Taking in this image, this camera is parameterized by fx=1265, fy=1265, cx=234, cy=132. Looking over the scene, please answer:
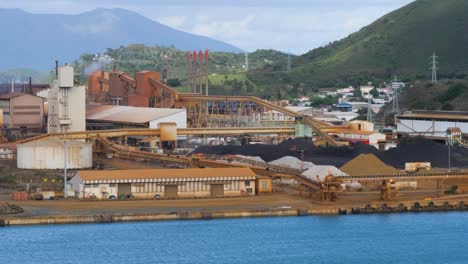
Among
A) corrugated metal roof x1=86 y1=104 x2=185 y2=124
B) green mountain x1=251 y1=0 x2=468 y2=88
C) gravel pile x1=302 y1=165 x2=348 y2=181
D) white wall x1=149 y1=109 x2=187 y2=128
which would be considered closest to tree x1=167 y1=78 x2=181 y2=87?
green mountain x1=251 y1=0 x2=468 y2=88

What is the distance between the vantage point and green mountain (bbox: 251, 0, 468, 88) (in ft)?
399

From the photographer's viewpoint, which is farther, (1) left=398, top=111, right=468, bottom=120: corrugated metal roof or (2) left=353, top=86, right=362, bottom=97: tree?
(2) left=353, top=86, right=362, bottom=97: tree

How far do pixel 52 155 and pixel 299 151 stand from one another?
1143cm

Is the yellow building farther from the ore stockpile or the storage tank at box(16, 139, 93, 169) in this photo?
the storage tank at box(16, 139, 93, 169)

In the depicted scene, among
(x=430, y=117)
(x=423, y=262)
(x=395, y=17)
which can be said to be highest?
(x=395, y=17)

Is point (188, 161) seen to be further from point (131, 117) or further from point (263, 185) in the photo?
point (131, 117)

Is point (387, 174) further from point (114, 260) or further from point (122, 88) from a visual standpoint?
point (122, 88)

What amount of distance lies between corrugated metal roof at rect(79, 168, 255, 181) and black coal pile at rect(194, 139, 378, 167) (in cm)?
760

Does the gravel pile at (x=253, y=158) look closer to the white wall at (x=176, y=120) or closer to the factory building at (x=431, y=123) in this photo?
the white wall at (x=176, y=120)

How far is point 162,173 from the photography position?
46500mm

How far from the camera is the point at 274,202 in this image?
44844 mm

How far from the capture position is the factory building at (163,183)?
45.4 metres

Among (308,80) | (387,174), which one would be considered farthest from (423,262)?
(308,80)

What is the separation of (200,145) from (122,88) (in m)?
18.1
